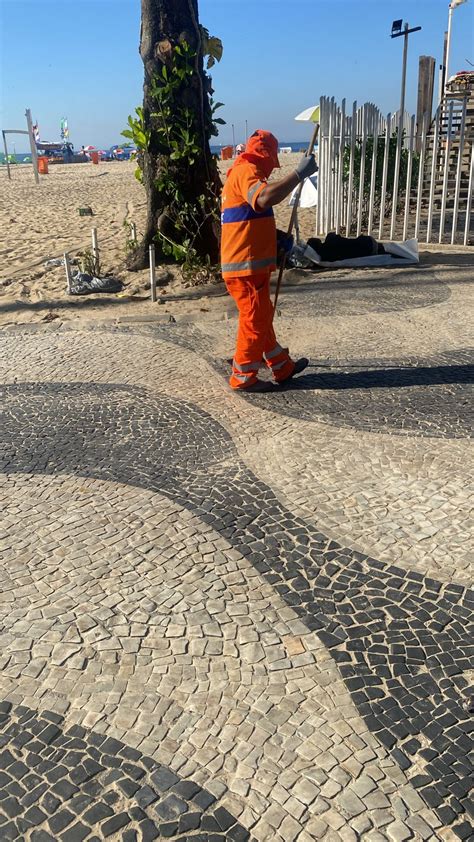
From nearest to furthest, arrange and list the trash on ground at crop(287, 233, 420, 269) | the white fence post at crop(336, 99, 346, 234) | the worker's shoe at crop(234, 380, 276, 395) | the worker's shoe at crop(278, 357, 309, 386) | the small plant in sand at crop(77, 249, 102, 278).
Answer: the worker's shoe at crop(234, 380, 276, 395) → the worker's shoe at crop(278, 357, 309, 386) → the small plant in sand at crop(77, 249, 102, 278) → the trash on ground at crop(287, 233, 420, 269) → the white fence post at crop(336, 99, 346, 234)

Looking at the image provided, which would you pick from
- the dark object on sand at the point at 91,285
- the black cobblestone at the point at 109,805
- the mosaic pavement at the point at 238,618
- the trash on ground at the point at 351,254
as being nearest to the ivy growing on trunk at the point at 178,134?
the dark object on sand at the point at 91,285

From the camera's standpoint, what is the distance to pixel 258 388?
5418 millimetres

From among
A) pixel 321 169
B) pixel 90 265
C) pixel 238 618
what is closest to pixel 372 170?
pixel 321 169

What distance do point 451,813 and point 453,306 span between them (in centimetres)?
646

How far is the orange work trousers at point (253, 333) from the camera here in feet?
16.8

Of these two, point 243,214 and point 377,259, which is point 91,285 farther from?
point 243,214

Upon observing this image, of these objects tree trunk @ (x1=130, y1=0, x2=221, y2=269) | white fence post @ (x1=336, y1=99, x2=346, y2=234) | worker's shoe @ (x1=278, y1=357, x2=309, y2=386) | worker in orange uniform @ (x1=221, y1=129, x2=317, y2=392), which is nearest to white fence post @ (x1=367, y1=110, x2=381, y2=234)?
white fence post @ (x1=336, y1=99, x2=346, y2=234)

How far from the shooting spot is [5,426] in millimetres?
4887

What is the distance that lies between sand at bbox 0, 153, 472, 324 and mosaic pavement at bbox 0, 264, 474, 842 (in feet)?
10.7

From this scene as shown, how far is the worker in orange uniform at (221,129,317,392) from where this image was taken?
4895mm

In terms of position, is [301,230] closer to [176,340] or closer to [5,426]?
[176,340]

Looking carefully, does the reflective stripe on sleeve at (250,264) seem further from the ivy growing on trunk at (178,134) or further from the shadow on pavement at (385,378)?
the ivy growing on trunk at (178,134)

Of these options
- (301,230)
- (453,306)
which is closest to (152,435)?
(453,306)

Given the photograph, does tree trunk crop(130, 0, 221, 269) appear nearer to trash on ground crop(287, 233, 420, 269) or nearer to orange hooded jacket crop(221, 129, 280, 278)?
trash on ground crop(287, 233, 420, 269)
